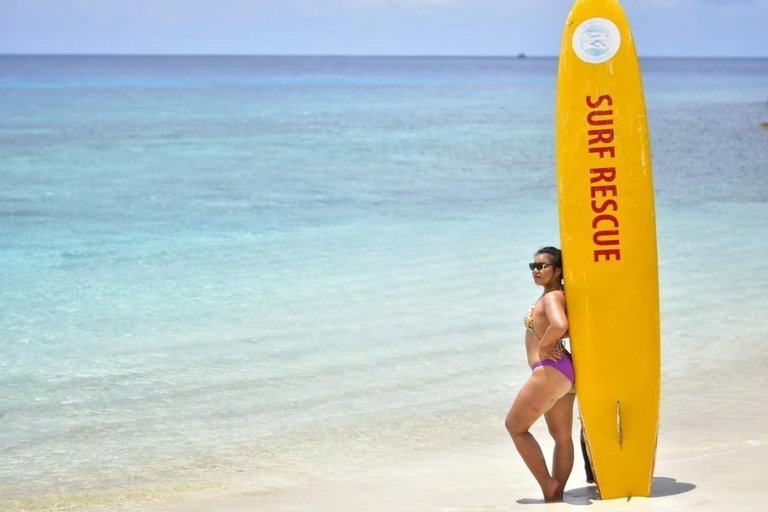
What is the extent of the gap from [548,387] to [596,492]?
59 cm

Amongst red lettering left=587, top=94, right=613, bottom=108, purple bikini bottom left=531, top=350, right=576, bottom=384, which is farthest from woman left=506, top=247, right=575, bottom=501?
red lettering left=587, top=94, right=613, bottom=108

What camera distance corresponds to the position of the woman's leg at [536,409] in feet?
15.4

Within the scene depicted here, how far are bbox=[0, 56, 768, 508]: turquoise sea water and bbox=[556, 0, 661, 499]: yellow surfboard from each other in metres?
1.58

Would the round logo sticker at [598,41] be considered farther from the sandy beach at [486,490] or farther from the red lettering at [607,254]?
the sandy beach at [486,490]

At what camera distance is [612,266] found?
15.4 ft

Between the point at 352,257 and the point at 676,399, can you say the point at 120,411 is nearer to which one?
the point at 676,399

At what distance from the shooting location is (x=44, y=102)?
53.9 metres

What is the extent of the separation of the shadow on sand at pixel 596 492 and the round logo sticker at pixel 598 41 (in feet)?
6.29

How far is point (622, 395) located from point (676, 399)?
2396 millimetres

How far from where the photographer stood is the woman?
470 centimetres

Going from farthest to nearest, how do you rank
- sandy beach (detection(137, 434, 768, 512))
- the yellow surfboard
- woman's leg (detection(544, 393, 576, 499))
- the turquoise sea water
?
the turquoise sea water
woman's leg (detection(544, 393, 576, 499))
the yellow surfboard
sandy beach (detection(137, 434, 768, 512))

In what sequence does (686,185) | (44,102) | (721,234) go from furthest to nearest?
(44,102) → (686,185) → (721,234)

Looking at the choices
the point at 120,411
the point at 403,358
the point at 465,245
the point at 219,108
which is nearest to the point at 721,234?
the point at 465,245

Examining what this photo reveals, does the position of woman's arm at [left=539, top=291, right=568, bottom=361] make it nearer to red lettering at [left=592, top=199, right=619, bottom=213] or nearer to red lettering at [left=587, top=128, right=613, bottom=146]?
red lettering at [left=592, top=199, right=619, bottom=213]
